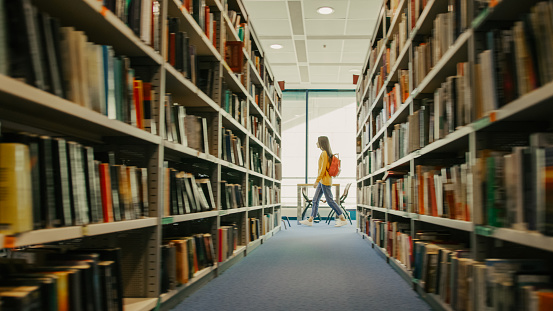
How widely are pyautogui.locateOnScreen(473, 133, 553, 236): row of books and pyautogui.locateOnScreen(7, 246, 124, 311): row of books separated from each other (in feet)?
4.45

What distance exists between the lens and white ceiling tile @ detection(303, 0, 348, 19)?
566cm

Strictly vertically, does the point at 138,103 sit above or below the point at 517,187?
above

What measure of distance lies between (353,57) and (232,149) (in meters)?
4.89

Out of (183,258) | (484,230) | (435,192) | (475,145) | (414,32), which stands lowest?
(183,258)

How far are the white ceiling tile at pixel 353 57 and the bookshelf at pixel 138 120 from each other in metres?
4.55

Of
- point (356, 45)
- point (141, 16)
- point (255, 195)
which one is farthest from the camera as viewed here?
point (356, 45)

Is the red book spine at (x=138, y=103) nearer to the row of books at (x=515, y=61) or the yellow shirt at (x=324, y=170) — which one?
the row of books at (x=515, y=61)

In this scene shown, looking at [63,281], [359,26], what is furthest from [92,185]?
[359,26]

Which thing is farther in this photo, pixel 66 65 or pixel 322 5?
pixel 322 5

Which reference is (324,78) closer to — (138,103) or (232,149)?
(232,149)

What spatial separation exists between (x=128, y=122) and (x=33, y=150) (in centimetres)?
59

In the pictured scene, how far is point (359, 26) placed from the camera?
254 inches

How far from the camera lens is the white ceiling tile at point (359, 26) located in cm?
627

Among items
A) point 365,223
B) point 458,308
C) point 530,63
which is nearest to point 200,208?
point 458,308
